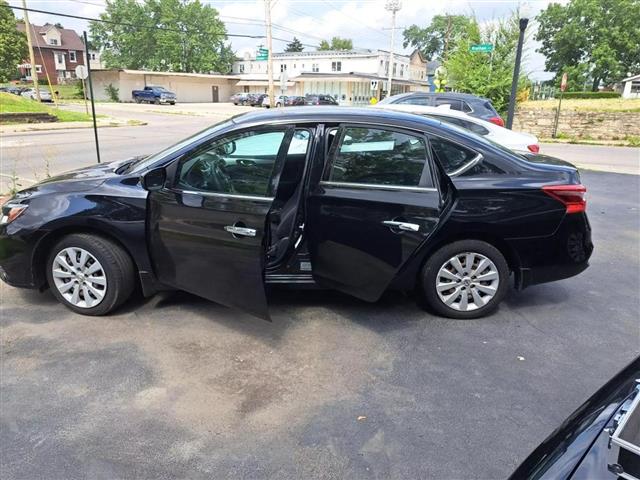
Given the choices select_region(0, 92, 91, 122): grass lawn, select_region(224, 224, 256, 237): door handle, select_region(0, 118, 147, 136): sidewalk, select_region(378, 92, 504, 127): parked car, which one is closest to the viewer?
select_region(224, 224, 256, 237): door handle

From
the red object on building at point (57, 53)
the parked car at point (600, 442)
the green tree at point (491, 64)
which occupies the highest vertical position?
the red object on building at point (57, 53)

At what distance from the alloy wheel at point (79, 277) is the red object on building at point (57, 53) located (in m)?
84.5

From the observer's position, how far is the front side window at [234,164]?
389 cm

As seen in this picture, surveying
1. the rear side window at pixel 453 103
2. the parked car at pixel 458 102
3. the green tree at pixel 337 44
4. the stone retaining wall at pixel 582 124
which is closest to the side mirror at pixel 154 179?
the parked car at pixel 458 102

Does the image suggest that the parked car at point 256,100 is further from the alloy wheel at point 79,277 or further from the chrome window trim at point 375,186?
the chrome window trim at point 375,186

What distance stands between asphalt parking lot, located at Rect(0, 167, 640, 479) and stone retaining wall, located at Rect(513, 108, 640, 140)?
78.9 feet

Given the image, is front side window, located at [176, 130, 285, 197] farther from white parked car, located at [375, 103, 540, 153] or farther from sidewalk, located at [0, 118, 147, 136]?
sidewalk, located at [0, 118, 147, 136]

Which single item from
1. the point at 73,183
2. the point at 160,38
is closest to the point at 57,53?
the point at 160,38

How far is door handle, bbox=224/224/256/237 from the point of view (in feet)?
11.7

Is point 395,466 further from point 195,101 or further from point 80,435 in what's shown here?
point 195,101

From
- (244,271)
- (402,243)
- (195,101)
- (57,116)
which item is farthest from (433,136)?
(195,101)

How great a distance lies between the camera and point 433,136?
4.05m

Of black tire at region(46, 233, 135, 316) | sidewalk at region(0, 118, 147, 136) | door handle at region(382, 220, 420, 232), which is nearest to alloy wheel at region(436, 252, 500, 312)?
door handle at region(382, 220, 420, 232)

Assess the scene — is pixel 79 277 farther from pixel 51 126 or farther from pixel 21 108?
pixel 21 108
